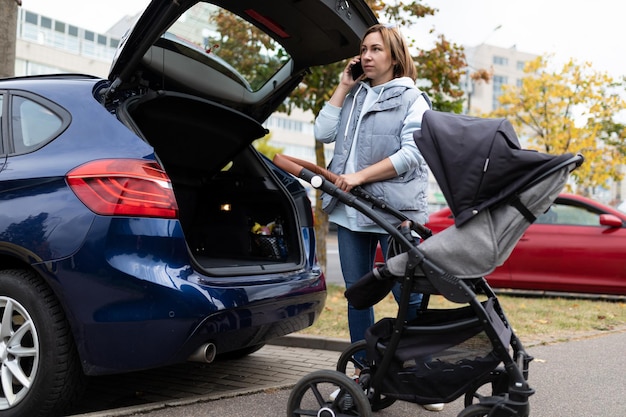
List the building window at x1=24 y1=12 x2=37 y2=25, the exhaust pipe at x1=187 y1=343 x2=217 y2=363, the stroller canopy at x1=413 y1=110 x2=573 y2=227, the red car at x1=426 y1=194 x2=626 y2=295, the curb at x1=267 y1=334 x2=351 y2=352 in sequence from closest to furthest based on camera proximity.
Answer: the stroller canopy at x1=413 y1=110 x2=573 y2=227 → the exhaust pipe at x1=187 y1=343 x2=217 y2=363 → the curb at x1=267 y1=334 x2=351 y2=352 → the red car at x1=426 y1=194 x2=626 y2=295 → the building window at x1=24 y1=12 x2=37 y2=25

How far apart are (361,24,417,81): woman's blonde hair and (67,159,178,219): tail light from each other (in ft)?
4.25

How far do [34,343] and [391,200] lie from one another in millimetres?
1749

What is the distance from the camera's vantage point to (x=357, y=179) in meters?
3.03

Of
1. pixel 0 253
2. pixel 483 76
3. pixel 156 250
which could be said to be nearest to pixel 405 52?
pixel 156 250

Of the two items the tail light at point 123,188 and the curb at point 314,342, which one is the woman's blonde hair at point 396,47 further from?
the curb at point 314,342

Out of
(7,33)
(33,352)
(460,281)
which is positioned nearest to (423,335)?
(460,281)

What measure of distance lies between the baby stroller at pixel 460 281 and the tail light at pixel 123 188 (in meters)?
0.69

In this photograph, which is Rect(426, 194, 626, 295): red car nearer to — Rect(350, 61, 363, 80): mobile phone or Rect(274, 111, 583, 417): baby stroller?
Rect(350, 61, 363, 80): mobile phone

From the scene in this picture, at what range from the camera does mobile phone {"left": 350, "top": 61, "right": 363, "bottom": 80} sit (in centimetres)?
348

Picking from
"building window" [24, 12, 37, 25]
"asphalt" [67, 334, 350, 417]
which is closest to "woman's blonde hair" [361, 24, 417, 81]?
"asphalt" [67, 334, 350, 417]

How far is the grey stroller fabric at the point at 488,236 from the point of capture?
243cm

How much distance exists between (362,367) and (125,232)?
1207mm

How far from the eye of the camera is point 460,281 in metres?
2.45

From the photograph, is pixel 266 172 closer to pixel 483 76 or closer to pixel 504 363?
pixel 504 363
